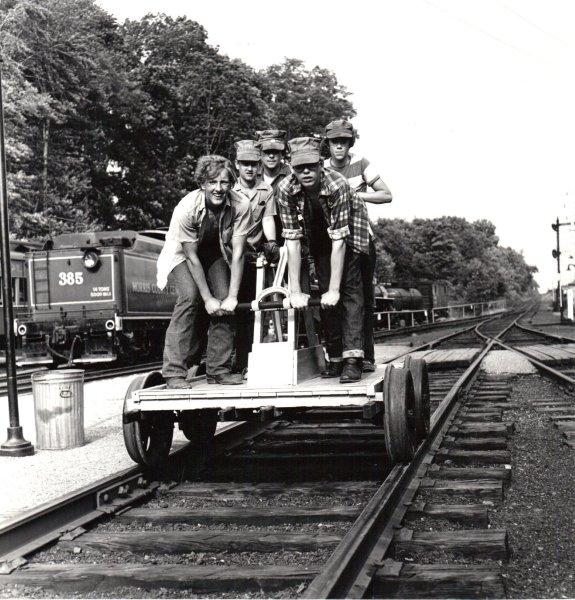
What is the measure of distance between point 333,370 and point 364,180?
4.78ft

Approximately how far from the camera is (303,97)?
40.1 meters

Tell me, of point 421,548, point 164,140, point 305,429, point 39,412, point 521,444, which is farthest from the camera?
point 164,140

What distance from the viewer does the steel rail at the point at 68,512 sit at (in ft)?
12.6

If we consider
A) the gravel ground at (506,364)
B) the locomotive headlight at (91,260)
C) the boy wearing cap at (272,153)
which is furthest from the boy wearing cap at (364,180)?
the locomotive headlight at (91,260)

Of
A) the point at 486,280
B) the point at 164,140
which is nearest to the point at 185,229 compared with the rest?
the point at 164,140

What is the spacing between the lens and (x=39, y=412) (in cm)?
700

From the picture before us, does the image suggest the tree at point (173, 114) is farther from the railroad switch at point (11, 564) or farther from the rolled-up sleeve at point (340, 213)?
the railroad switch at point (11, 564)

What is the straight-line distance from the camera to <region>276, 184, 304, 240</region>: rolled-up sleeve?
532 centimetres

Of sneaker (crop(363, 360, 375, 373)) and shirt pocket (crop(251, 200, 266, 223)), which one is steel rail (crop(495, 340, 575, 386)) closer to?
sneaker (crop(363, 360, 375, 373))

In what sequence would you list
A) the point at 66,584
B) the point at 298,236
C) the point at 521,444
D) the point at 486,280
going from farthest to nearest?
the point at 486,280 → the point at 521,444 → the point at 298,236 → the point at 66,584

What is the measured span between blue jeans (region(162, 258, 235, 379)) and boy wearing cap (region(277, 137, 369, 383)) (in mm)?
604

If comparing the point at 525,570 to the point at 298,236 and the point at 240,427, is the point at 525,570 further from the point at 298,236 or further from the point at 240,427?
the point at 240,427

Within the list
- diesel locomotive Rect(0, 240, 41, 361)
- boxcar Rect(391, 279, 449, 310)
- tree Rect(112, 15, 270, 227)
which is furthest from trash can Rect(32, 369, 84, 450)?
boxcar Rect(391, 279, 449, 310)

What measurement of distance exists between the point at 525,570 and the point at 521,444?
315 centimetres
